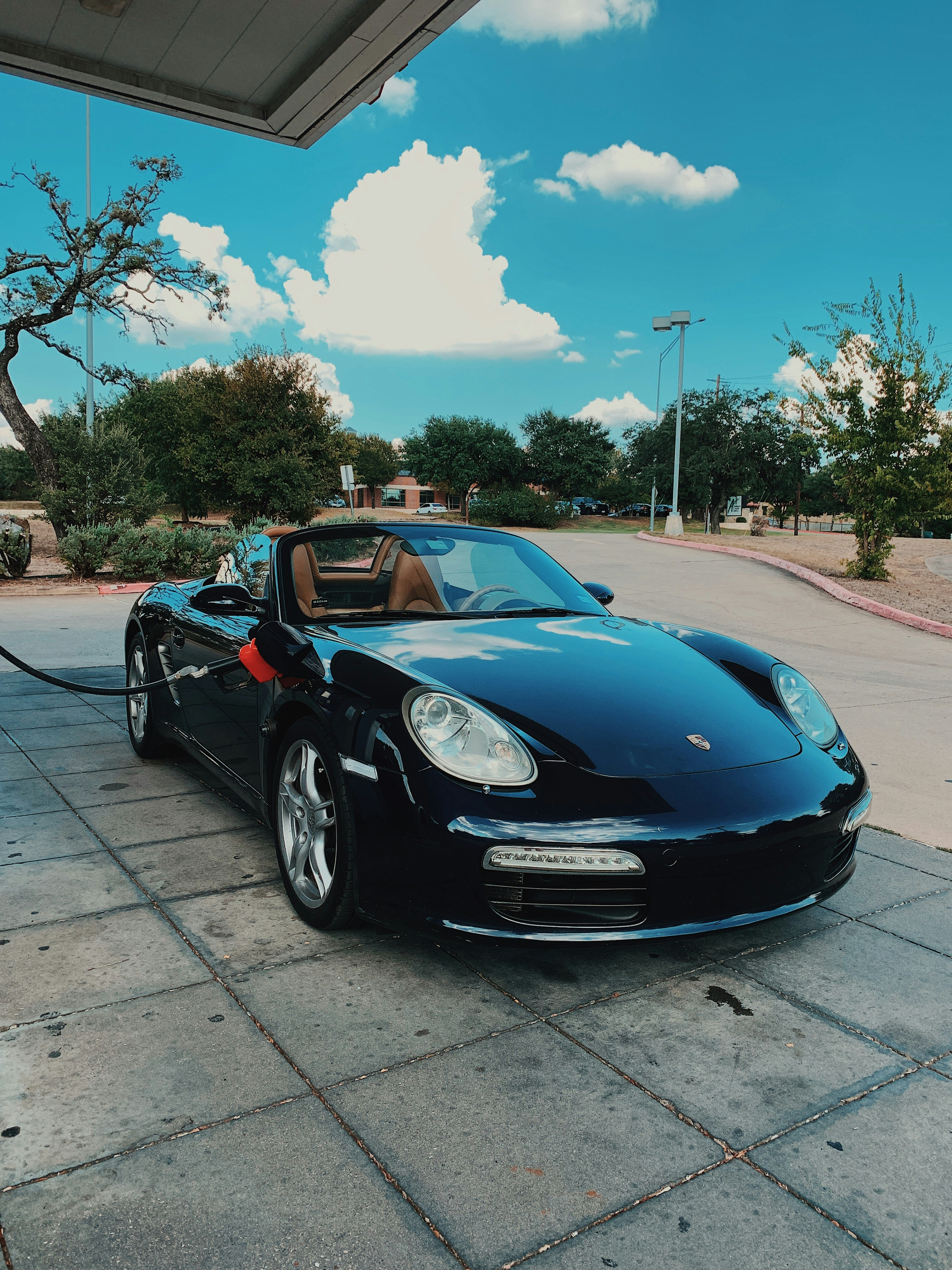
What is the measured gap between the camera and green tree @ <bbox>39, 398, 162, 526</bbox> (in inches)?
698

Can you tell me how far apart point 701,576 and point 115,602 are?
1049 centimetres

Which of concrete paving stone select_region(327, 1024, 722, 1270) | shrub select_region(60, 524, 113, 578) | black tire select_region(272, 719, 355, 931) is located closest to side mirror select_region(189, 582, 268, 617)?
black tire select_region(272, 719, 355, 931)

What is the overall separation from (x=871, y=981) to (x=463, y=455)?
5386cm

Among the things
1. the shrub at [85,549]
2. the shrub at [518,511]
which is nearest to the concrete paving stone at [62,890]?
the shrub at [85,549]

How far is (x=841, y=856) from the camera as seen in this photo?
2736mm

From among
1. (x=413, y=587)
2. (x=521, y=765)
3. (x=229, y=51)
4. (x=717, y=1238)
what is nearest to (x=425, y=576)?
(x=413, y=587)

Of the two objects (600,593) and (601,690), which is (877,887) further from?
(600,593)

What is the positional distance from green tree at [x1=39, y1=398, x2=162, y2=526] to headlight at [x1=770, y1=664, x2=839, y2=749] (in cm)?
1634

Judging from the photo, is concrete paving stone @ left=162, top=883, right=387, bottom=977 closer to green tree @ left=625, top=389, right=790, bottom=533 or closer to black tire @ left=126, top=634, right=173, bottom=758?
black tire @ left=126, top=634, right=173, bottom=758

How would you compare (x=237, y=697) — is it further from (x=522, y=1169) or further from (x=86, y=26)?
(x=86, y=26)

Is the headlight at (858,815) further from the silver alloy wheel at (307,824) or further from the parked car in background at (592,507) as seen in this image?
the parked car in background at (592,507)

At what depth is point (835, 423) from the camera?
54.3 feet

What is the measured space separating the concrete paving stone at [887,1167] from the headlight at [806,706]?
111 centimetres

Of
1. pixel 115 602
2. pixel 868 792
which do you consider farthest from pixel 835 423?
pixel 868 792
